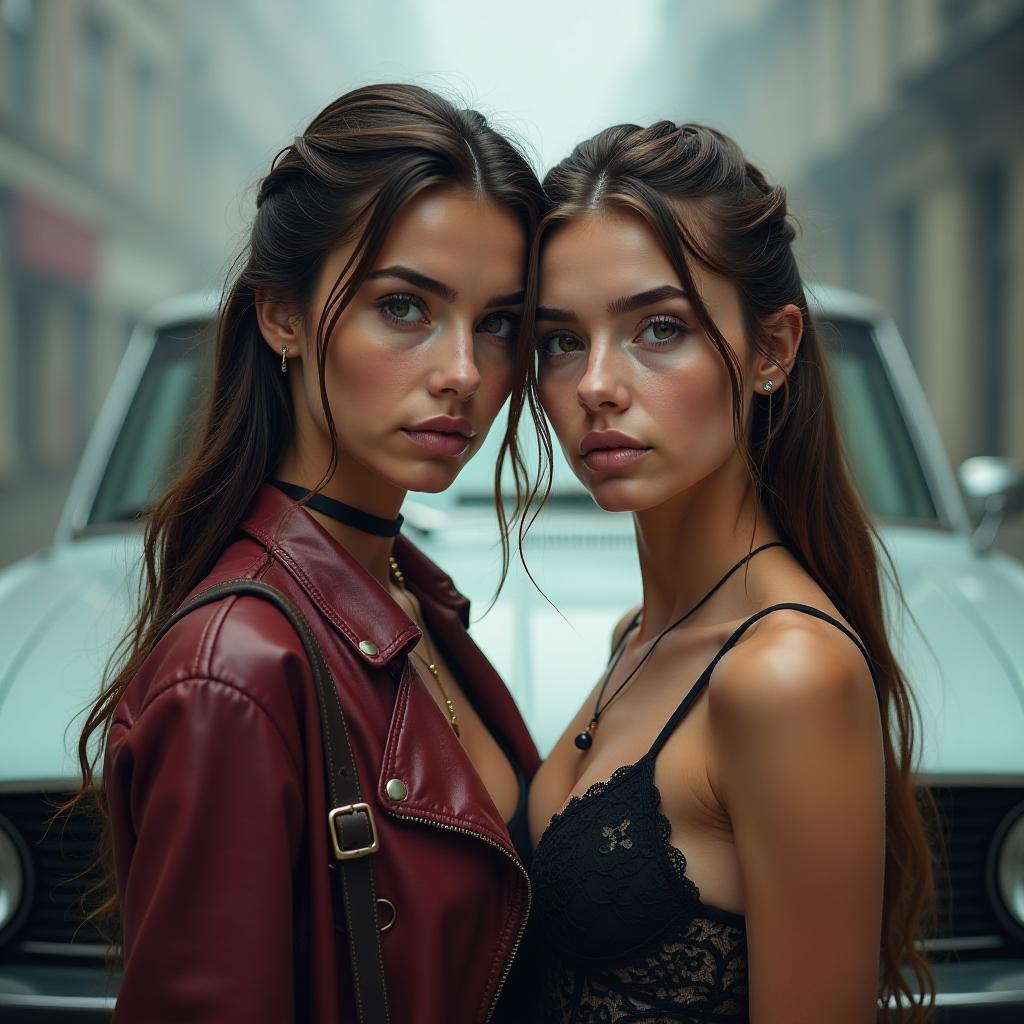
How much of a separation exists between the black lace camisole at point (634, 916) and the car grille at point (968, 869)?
30.3 inches

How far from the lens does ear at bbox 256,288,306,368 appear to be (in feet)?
6.00

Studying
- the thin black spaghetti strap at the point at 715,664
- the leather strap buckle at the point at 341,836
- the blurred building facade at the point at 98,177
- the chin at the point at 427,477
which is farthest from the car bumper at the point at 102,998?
the blurred building facade at the point at 98,177

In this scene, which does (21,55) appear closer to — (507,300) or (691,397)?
(507,300)

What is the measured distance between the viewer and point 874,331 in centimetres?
388

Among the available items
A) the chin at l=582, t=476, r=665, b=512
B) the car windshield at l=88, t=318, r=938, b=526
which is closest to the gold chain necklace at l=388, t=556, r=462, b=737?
the chin at l=582, t=476, r=665, b=512

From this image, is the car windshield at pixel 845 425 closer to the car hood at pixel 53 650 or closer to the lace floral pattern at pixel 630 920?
the car hood at pixel 53 650

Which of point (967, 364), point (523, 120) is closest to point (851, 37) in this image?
point (967, 364)

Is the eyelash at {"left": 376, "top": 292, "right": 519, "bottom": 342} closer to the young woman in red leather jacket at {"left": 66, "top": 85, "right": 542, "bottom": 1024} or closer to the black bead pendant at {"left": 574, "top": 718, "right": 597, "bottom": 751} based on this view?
the young woman in red leather jacket at {"left": 66, "top": 85, "right": 542, "bottom": 1024}

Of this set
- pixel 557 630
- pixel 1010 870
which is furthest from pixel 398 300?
pixel 1010 870

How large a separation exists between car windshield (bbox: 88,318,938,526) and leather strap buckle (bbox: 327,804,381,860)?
2331 mm

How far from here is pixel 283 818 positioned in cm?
140

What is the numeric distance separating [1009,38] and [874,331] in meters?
10.9

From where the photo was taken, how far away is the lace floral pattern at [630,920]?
1.64m

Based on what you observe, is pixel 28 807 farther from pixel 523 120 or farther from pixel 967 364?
pixel 967 364
